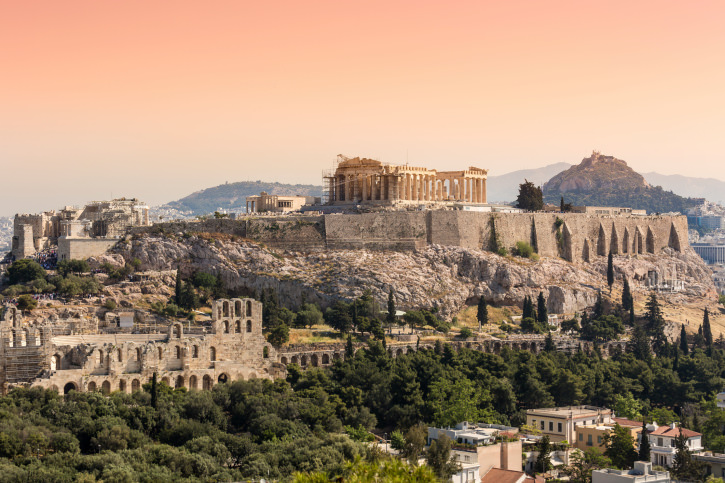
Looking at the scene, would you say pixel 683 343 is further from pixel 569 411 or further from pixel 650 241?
pixel 650 241

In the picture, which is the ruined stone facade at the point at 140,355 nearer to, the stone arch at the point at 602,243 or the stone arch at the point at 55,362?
the stone arch at the point at 55,362

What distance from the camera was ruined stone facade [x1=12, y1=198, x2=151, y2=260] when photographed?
91.1 m

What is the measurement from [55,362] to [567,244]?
55385 millimetres

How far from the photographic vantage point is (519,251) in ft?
337

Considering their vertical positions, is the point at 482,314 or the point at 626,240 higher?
the point at 626,240

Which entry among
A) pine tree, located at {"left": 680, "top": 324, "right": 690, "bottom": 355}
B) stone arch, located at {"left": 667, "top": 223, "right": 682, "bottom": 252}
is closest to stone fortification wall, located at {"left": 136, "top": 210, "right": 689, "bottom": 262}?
pine tree, located at {"left": 680, "top": 324, "right": 690, "bottom": 355}

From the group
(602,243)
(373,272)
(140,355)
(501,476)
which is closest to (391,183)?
(373,272)

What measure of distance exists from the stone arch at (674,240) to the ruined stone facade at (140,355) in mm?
62930

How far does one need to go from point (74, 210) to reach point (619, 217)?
50.1 metres

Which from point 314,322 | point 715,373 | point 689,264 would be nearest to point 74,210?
point 314,322

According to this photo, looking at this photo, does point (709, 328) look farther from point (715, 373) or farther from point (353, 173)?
point (353, 173)

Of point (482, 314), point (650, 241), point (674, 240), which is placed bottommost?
point (482, 314)

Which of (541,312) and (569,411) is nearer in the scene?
(569,411)

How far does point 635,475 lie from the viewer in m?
58.5
